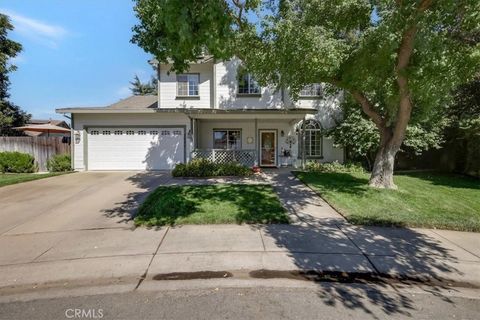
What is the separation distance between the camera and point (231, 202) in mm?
8125

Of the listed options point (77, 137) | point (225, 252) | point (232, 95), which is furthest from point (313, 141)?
point (225, 252)

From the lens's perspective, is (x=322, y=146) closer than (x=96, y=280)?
No

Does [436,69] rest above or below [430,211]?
above

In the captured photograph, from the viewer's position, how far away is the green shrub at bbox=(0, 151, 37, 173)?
14.8 meters

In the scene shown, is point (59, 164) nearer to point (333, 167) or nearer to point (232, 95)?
point (232, 95)

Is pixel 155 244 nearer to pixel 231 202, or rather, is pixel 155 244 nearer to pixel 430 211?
pixel 231 202

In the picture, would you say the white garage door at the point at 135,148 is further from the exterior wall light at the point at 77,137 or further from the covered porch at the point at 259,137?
the covered porch at the point at 259,137

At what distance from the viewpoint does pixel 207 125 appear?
1777 centimetres

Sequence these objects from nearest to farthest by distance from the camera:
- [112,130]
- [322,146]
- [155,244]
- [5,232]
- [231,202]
Answer: [155,244] → [5,232] → [231,202] → [112,130] → [322,146]

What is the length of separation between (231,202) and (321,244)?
124 inches

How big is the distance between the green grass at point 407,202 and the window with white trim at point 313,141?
4.93m

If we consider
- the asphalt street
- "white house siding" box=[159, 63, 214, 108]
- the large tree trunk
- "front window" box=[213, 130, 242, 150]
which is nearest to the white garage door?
A: "white house siding" box=[159, 63, 214, 108]

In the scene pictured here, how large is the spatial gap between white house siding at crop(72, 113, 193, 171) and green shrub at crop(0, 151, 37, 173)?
221 centimetres

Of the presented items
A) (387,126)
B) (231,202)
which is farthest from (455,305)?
(387,126)
